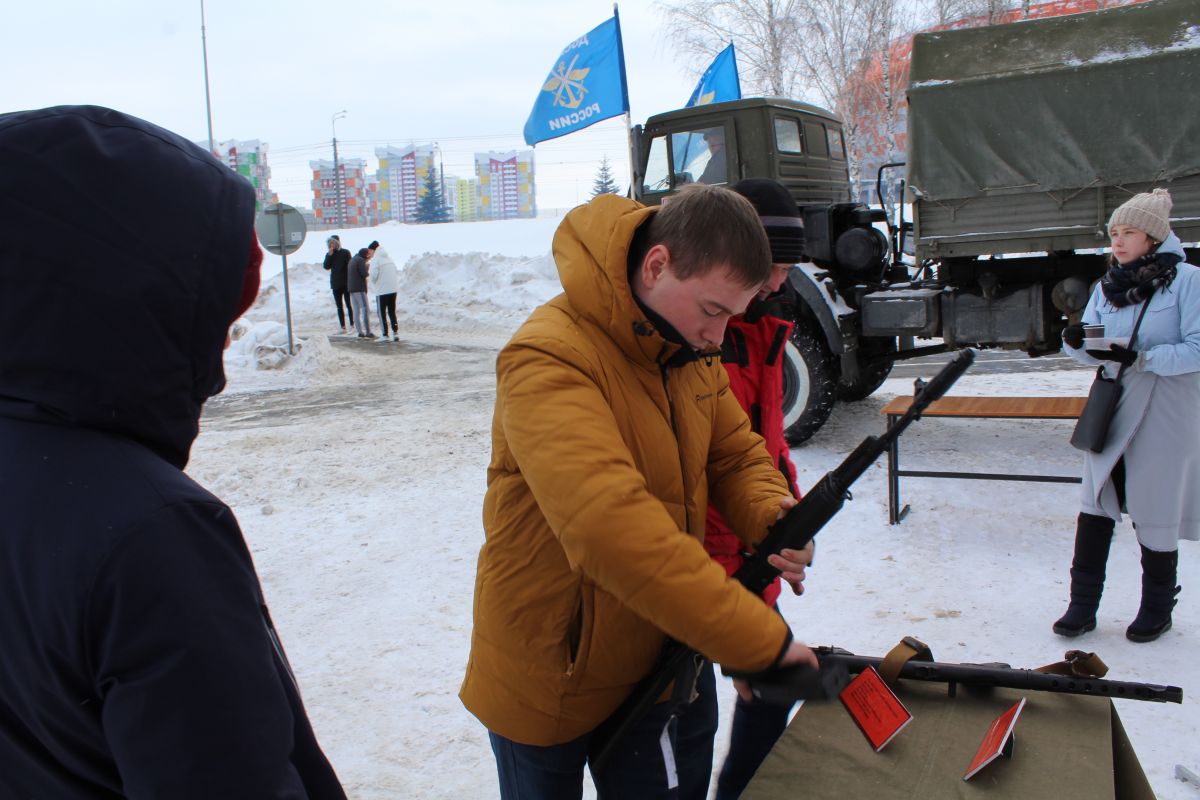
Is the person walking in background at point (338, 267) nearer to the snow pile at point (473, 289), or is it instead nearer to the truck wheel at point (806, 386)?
the snow pile at point (473, 289)

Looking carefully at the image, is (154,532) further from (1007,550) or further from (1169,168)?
(1169,168)

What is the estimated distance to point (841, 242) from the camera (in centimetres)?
678

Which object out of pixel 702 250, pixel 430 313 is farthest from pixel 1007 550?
pixel 430 313

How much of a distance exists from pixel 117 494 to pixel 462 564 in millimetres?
3910

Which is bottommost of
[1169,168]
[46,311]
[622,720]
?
[622,720]

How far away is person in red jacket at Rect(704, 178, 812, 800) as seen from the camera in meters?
2.38

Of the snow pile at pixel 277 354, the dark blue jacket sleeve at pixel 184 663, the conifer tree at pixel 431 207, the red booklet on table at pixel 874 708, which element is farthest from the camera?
the conifer tree at pixel 431 207

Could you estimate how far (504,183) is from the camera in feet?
395

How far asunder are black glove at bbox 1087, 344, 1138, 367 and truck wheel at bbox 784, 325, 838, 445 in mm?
3050

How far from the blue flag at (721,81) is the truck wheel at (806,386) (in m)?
7.34

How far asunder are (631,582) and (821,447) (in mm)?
5721

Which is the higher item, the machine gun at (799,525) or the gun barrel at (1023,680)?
the machine gun at (799,525)

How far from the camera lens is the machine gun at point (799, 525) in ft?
5.29

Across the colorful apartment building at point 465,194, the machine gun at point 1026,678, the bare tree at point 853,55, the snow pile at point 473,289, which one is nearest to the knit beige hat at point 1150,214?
the machine gun at point 1026,678
